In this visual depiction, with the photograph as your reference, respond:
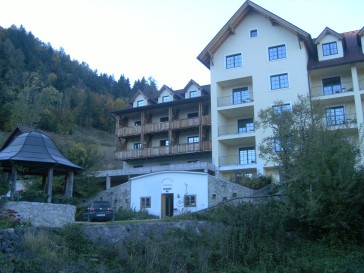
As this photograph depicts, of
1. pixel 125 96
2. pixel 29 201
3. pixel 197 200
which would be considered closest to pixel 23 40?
pixel 125 96

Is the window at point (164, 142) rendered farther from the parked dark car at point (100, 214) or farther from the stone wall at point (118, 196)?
the parked dark car at point (100, 214)

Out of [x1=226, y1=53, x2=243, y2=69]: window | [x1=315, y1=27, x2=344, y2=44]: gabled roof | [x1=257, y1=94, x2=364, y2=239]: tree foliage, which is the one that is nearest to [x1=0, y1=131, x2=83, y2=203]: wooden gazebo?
[x1=257, y1=94, x2=364, y2=239]: tree foliage

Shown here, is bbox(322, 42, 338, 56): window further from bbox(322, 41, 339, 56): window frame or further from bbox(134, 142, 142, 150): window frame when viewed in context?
bbox(134, 142, 142, 150): window frame

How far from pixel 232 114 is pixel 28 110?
3211 cm

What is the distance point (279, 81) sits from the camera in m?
37.6

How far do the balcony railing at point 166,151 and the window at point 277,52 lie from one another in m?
9.42

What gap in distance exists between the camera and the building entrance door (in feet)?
103

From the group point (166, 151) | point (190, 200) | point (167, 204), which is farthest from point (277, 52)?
point (167, 204)

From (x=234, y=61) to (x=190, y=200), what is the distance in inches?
593

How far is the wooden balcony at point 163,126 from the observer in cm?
4100

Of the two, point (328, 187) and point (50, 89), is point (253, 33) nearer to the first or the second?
point (328, 187)

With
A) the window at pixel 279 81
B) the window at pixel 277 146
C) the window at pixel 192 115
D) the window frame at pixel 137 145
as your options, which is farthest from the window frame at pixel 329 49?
the window frame at pixel 137 145

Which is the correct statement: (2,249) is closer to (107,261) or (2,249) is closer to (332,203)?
(107,261)

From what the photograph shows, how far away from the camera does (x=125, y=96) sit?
9562cm
